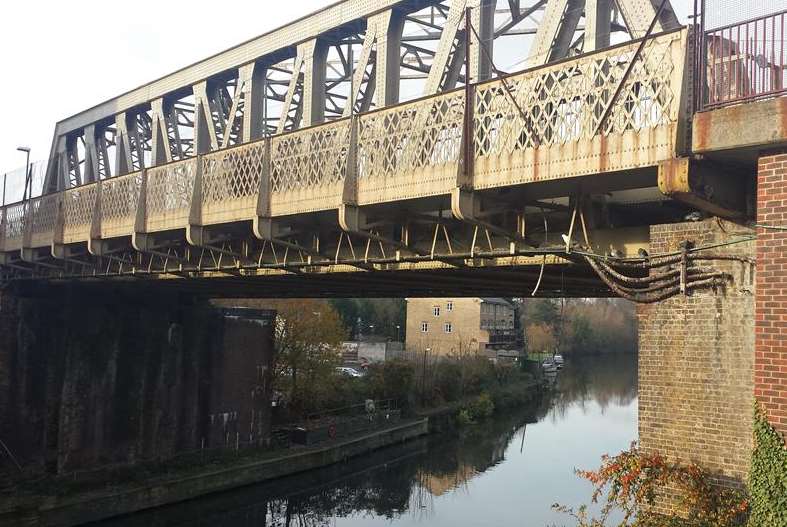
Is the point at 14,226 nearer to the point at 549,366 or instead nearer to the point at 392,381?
the point at 392,381

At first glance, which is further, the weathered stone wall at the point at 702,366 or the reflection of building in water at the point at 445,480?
the reflection of building in water at the point at 445,480

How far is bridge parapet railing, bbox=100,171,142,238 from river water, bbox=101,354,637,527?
31.6ft

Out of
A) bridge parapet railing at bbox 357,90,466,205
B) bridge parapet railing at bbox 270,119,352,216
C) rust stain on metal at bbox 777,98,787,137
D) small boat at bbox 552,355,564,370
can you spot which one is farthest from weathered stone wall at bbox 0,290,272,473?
small boat at bbox 552,355,564,370

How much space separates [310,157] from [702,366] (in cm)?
644

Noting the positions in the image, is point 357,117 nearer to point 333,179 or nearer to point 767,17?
point 333,179

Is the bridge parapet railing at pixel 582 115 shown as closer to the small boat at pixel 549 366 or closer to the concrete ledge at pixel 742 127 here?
the concrete ledge at pixel 742 127

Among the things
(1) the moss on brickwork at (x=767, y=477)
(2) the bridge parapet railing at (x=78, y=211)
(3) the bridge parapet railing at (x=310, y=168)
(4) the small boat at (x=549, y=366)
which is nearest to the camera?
(1) the moss on brickwork at (x=767, y=477)

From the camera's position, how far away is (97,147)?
81.7 feet

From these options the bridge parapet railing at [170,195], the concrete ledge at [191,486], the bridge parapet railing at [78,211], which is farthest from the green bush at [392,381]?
the bridge parapet railing at [170,195]

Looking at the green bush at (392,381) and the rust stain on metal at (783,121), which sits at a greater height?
the rust stain on metal at (783,121)

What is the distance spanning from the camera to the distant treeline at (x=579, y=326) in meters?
79.8

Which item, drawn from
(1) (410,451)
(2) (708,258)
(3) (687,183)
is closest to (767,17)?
(3) (687,183)

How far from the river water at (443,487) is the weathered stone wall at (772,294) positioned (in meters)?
16.8

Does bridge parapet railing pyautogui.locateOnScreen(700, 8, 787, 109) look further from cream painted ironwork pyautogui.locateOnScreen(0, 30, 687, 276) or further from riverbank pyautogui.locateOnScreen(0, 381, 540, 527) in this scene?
riverbank pyautogui.locateOnScreen(0, 381, 540, 527)
